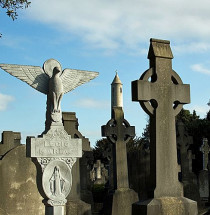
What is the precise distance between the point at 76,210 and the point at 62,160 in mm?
2539

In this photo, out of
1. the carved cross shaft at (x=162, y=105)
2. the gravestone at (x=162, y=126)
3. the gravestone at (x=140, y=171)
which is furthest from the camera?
the gravestone at (x=140, y=171)

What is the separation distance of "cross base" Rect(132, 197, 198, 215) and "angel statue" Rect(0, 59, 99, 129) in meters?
2.22

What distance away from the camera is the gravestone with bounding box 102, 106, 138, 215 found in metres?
11.2

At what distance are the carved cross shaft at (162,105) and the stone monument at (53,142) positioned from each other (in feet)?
5.33

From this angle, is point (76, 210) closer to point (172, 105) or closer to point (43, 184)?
point (43, 184)

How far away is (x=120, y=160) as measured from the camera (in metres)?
11.5

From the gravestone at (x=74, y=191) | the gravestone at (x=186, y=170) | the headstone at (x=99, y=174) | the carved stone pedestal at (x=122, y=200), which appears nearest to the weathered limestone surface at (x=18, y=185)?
the gravestone at (x=74, y=191)

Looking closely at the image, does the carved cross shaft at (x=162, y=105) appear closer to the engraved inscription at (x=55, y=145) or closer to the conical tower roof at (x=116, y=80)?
the engraved inscription at (x=55, y=145)

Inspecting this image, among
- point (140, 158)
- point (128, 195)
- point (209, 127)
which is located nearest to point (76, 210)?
point (128, 195)

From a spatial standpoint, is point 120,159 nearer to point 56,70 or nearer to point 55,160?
point 55,160

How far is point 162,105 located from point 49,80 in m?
2.21

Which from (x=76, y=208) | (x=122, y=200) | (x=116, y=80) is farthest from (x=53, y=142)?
(x=116, y=80)

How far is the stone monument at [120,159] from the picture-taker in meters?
11.2

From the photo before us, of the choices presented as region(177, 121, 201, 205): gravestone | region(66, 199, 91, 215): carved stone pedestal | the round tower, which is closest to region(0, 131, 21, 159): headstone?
region(66, 199, 91, 215): carved stone pedestal
